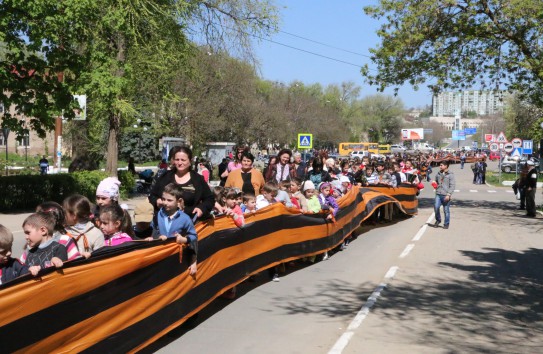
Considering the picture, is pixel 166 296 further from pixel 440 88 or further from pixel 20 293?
pixel 440 88

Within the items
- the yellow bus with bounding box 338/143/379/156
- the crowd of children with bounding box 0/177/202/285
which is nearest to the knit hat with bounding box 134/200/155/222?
the crowd of children with bounding box 0/177/202/285

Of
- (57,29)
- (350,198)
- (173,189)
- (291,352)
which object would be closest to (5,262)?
(173,189)

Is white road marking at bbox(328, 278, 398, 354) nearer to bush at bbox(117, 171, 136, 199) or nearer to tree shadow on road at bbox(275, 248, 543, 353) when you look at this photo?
tree shadow on road at bbox(275, 248, 543, 353)

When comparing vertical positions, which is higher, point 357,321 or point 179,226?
point 179,226

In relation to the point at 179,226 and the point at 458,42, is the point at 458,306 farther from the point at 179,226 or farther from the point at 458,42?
the point at 458,42

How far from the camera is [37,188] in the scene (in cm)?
2459

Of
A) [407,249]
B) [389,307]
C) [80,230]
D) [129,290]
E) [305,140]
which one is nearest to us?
[129,290]

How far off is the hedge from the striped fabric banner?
48.6 ft

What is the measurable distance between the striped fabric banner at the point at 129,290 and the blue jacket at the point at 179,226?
0.66ft

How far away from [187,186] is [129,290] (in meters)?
2.24

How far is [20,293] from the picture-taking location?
4.88 meters

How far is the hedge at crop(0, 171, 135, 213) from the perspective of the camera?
2352 cm

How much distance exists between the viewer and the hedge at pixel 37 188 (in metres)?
23.5

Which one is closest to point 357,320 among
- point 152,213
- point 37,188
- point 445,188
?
point 152,213
